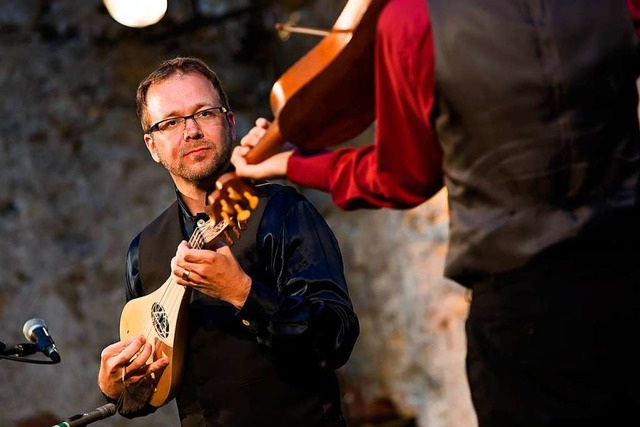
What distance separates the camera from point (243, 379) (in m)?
2.88

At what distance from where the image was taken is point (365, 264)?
5.80 m

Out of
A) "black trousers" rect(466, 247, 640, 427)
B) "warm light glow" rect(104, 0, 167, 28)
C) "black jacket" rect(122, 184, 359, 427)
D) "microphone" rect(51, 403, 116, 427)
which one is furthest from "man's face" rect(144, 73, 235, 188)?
"warm light glow" rect(104, 0, 167, 28)

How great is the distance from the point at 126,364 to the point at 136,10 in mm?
3203

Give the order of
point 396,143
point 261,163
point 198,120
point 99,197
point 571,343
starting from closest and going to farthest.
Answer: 1. point 571,343
2. point 396,143
3. point 261,163
4. point 198,120
5. point 99,197

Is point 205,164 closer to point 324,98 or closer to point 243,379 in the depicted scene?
point 243,379

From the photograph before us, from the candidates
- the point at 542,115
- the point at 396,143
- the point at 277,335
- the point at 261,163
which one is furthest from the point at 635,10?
the point at 277,335

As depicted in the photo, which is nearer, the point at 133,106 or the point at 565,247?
the point at 565,247

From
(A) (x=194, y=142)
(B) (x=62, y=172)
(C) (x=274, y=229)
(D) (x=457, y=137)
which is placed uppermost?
(D) (x=457, y=137)

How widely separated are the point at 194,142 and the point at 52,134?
133 inches

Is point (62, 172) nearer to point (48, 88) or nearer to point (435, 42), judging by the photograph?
point (48, 88)

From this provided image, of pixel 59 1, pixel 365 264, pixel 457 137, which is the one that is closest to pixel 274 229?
Result: pixel 457 137

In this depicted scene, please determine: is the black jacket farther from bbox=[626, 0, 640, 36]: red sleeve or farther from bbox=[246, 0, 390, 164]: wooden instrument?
bbox=[626, 0, 640, 36]: red sleeve

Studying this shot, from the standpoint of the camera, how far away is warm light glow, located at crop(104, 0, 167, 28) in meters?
5.68

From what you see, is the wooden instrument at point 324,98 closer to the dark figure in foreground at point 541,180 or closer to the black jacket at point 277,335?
the dark figure in foreground at point 541,180
